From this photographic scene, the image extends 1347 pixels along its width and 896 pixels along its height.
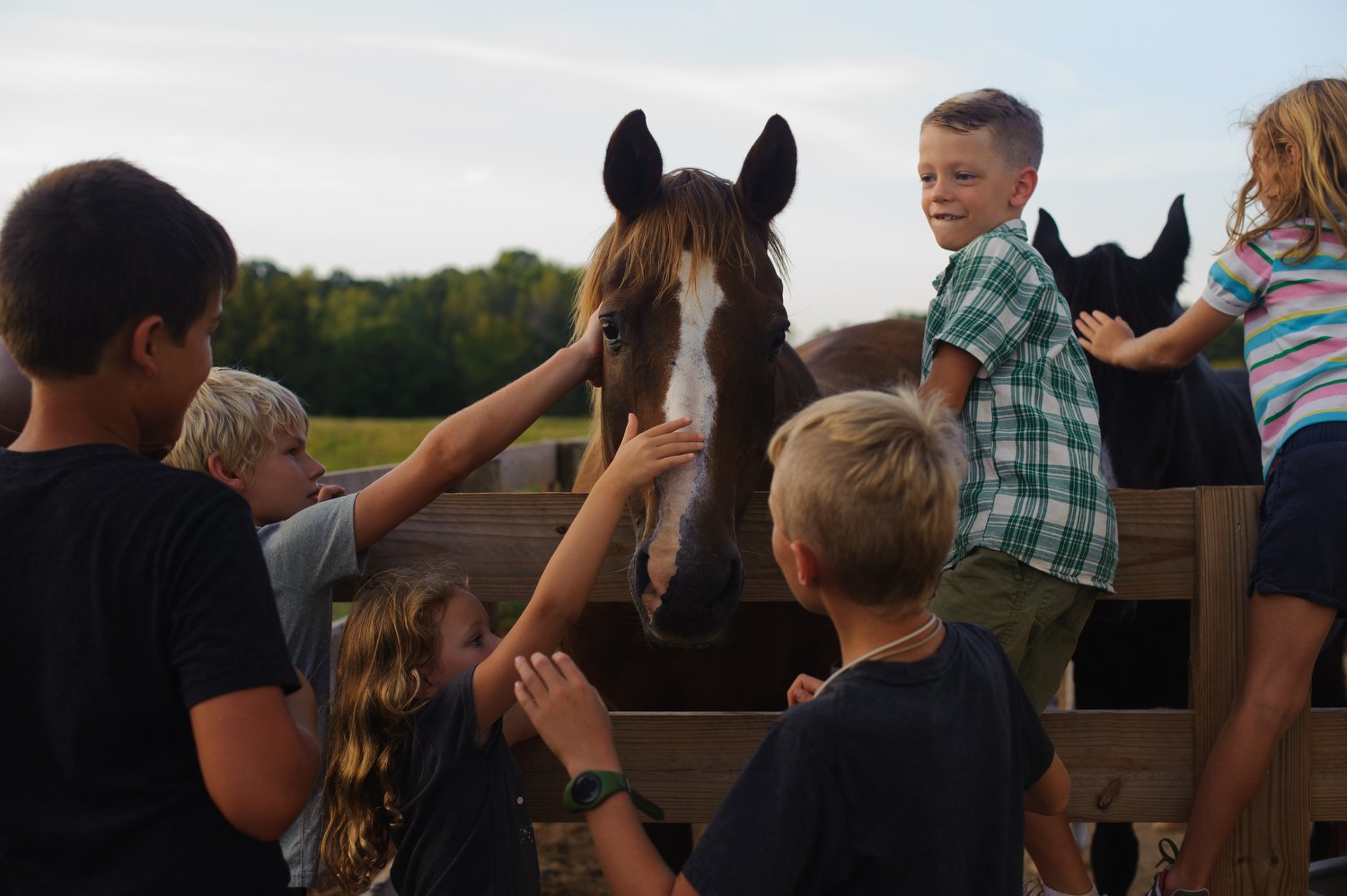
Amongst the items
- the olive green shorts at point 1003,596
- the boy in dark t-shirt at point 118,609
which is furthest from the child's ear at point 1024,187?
the boy in dark t-shirt at point 118,609

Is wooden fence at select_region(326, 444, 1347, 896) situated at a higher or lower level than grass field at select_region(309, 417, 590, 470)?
higher

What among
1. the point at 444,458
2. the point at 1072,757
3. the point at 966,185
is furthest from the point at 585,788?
the point at 966,185

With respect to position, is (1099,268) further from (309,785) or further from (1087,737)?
(309,785)

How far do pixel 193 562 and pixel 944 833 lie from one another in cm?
107

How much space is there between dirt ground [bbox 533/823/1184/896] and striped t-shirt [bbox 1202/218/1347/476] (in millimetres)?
2671

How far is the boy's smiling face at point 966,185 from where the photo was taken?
243 centimetres

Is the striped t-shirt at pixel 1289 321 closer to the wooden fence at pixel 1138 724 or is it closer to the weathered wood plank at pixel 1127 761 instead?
the wooden fence at pixel 1138 724

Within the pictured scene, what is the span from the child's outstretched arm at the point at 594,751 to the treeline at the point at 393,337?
2050 inches

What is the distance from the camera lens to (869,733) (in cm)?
136

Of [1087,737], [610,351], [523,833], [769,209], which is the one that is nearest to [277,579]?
[523,833]

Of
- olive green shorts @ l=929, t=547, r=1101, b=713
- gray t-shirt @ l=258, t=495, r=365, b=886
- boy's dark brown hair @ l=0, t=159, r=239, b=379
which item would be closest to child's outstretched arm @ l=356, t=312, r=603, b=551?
gray t-shirt @ l=258, t=495, r=365, b=886

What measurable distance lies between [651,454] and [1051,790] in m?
0.92

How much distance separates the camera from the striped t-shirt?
220cm

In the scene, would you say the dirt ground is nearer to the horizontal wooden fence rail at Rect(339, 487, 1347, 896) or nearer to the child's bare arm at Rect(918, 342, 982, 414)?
the horizontal wooden fence rail at Rect(339, 487, 1347, 896)
